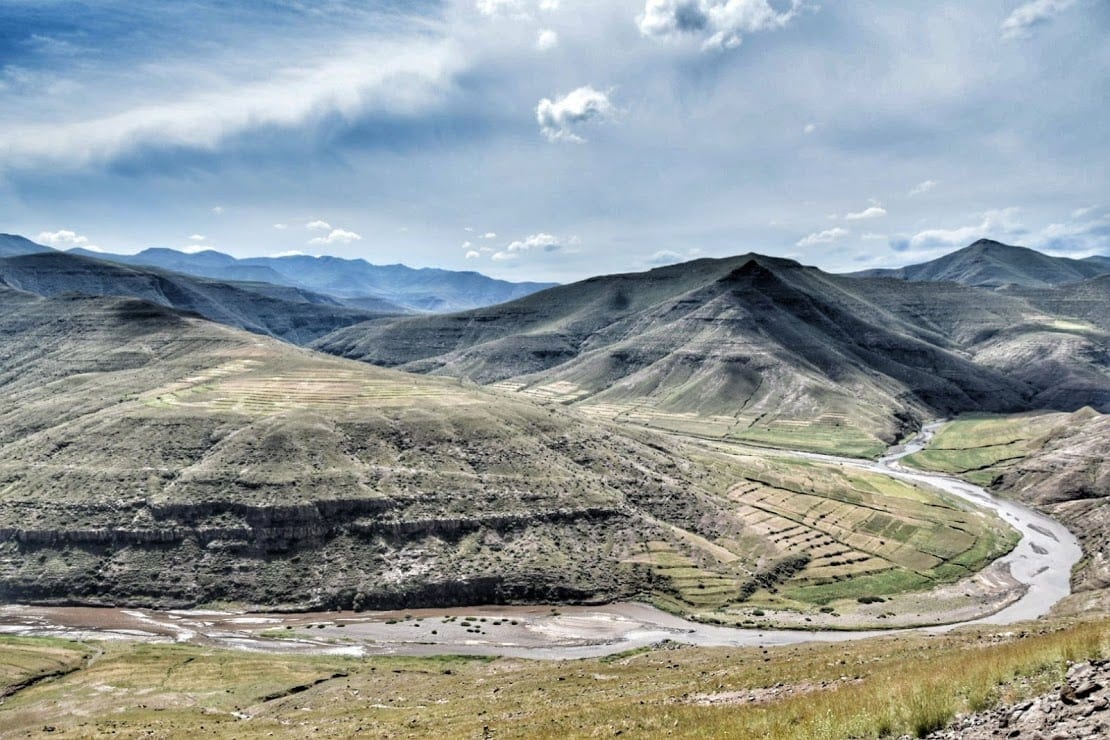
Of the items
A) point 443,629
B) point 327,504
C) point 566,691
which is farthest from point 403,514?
point 566,691

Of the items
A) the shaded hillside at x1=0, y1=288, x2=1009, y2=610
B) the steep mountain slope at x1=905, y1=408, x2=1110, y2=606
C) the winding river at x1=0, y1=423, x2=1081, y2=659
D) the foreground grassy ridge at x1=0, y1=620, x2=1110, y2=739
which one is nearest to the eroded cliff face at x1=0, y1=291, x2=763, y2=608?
the shaded hillside at x1=0, y1=288, x2=1009, y2=610

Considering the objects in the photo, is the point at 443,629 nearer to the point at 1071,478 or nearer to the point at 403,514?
the point at 403,514

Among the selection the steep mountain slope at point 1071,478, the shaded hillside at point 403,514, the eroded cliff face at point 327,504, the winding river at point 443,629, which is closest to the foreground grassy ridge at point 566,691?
the winding river at point 443,629

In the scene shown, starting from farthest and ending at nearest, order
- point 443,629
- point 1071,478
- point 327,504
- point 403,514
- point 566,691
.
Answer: point 1071,478 < point 403,514 < point 327,504 < point 443,629 < point 566,691

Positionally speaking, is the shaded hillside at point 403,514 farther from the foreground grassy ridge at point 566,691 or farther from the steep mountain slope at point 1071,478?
the foreground grassy ridge at point 566,691

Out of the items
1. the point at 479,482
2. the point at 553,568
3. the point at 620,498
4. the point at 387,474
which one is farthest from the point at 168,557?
the point at 620,498

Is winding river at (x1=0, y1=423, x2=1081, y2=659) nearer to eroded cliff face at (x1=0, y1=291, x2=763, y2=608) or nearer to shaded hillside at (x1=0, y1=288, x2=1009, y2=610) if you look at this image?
eroded cliff face at (x1=0, y1=291, x2=763, y2=608)

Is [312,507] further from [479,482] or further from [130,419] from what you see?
[130,419]
